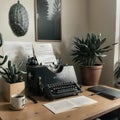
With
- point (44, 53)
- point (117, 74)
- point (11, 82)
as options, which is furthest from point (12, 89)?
point (117, 74)

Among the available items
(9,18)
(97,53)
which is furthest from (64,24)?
(9,18)

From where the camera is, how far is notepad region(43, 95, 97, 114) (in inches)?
50.0

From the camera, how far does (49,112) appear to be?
122cm

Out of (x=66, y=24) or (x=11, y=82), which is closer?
(x=11, y=82)

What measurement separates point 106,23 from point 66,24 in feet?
1.58

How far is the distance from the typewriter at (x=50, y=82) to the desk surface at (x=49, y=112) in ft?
0.40

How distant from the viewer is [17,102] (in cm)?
126

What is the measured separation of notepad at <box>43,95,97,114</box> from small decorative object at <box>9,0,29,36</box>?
30.1 inches

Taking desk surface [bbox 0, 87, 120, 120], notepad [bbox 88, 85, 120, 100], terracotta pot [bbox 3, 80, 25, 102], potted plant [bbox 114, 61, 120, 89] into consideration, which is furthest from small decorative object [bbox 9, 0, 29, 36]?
potted plant [bbox 114, 61, 120, 89]

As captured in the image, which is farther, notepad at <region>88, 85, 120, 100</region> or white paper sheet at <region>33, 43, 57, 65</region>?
white paper sheet at <region>33, 43, 57, 65</region>

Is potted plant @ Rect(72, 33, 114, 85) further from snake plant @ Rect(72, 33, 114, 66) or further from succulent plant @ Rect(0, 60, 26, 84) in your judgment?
succulent plant @ Rect(0, 60, 26, 84)

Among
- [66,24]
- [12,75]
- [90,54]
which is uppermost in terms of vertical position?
[66,24]

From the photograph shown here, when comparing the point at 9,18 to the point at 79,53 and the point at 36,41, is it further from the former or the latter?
the point at 79,53

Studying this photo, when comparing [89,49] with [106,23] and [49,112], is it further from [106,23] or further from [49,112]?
[49,112]
